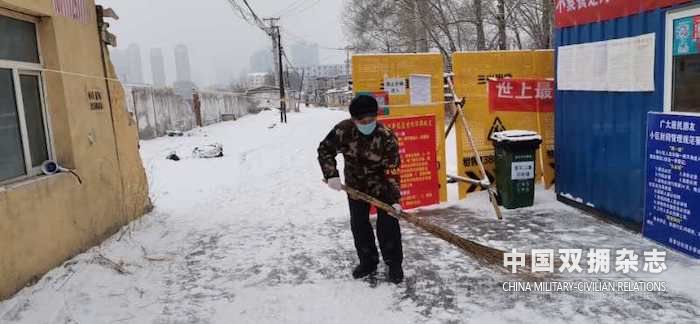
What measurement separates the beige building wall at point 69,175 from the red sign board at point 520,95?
475 centimetres

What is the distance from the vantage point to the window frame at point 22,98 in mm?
4375

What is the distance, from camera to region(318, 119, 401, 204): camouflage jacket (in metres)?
4.13

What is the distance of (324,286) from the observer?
4191mm

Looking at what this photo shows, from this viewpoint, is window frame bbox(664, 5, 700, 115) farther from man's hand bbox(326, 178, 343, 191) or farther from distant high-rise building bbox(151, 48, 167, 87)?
distant high-rise building bbox(151, 48, 167, 87)

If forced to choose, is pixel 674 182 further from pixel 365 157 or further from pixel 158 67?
pixel 158 67

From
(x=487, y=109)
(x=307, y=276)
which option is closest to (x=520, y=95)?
(x=487, y=109)

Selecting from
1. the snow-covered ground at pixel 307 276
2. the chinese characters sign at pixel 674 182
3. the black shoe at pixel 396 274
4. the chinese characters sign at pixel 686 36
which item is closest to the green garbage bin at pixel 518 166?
the snow-covered ground at pixel 307 276

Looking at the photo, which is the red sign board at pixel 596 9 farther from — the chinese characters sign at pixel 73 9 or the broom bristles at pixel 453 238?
the chinese characters sign at pixel 73 9

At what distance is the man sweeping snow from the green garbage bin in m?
2.49

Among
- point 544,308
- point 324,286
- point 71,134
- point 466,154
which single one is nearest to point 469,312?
point 544,308

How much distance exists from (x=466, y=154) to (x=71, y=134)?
4673 millimetres

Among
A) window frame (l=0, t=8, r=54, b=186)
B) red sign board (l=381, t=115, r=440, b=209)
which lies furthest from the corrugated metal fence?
window frame (l=0, t=8, r=54, b=186)

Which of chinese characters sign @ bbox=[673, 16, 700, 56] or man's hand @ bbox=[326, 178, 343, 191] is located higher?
chinese characters sign @ bbox=[673, 16, 700, 56]

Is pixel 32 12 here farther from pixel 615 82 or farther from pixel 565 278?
pixel 615 82
